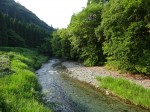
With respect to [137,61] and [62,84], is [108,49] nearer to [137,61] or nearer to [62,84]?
[137,61]

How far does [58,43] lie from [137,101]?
69.3 metres

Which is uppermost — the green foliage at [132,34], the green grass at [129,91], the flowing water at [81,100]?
the green foliage at [132,34]

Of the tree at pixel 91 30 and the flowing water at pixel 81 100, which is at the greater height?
the tree at pixel 91 30

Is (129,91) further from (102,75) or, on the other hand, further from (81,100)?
(102,75)

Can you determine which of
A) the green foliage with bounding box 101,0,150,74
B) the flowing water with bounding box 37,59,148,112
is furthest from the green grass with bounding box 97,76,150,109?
the green foliage with bounding box 101,0,150,74

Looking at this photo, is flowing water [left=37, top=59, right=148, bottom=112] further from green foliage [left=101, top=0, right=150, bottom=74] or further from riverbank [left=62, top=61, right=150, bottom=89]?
green foliage [left=101, top=0, right=150, bottom=74]

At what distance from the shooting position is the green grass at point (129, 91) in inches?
811

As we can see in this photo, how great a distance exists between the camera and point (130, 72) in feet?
118

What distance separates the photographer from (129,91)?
75.4ft

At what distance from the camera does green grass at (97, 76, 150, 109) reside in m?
20.6

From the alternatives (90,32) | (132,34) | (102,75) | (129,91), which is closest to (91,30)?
(90,32)

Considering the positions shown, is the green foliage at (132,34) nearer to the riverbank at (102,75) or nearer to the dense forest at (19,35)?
the riverbank at (102,75)

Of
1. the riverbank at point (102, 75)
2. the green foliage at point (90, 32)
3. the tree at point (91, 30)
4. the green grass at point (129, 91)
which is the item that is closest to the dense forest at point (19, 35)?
the green foliage at point (90, 32)

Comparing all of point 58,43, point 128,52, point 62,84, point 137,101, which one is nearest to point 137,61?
point 128,52
